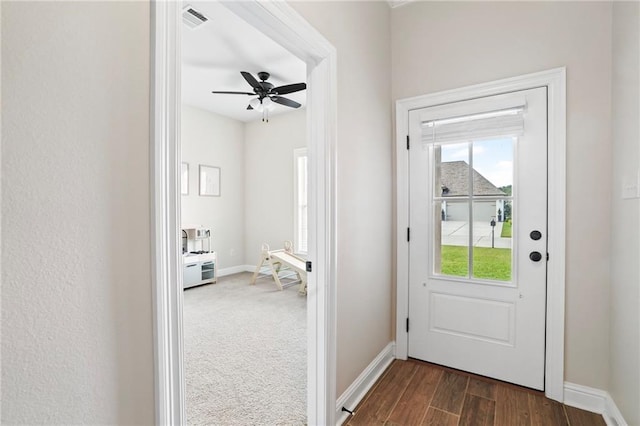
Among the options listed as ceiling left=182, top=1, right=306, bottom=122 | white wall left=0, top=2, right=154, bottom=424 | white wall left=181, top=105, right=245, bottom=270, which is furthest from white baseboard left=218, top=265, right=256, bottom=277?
white wall left=0, top=2, right=154, bottom=424

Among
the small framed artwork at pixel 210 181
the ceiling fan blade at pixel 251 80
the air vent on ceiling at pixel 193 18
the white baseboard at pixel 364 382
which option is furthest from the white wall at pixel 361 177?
the small framed artwork at pixel 210 181

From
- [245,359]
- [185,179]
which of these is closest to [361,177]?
[245,359]

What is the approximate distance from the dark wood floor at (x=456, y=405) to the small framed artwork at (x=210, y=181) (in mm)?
4152

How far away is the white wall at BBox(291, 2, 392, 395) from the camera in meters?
1.82

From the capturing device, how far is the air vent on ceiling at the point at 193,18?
8.04 feet

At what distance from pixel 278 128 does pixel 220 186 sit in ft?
4.75

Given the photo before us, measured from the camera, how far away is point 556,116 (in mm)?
1958

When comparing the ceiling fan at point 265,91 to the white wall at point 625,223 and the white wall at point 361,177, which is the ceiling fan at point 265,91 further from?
the white wall at point 625,223

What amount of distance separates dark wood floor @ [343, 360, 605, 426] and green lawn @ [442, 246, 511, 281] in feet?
2.38

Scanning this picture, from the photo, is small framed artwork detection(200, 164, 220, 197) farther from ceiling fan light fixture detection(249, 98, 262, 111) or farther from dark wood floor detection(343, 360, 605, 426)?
dark wood floor detection(343, 360, 605, 426)

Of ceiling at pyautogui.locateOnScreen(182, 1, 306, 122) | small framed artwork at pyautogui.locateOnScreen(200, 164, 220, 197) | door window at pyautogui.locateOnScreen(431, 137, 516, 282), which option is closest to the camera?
door window at pyautogui.locateOnScreen(431, 137, 516, 282)

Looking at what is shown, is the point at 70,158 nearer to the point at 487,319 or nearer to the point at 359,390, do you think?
the point at 359,390

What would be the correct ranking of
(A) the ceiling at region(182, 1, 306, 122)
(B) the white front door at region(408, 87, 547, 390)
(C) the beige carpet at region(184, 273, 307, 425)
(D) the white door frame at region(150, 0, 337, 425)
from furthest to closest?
1. (A) the ceiling at region(182, 1, 306, 122)
2. (B) the white front door at region(408, 87, 547, 390)
3. (C) the beige carpet at region(184, 273, 307, 425)
4. (D) the white door frame at region(150, 0, 337, 425)

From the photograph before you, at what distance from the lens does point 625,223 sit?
1.62 meters
